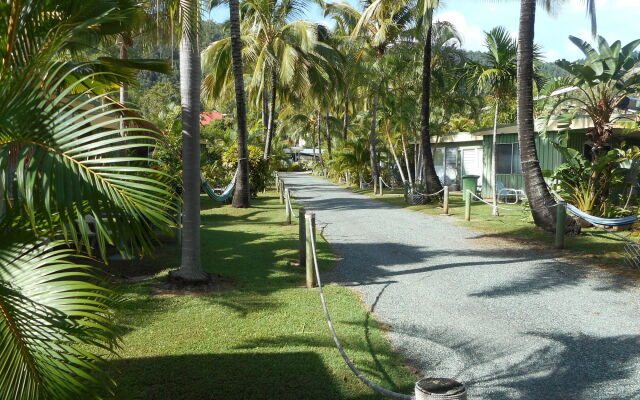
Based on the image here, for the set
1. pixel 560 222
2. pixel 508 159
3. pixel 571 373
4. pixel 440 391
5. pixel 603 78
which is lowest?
pixel 571 373

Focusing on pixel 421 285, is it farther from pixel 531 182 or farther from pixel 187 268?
pixel 531 182

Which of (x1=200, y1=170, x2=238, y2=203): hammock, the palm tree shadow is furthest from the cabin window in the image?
the palm tree shadow

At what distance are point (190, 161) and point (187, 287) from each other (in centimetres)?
174

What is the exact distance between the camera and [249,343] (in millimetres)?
5547

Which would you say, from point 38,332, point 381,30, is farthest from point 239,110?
point 38,332

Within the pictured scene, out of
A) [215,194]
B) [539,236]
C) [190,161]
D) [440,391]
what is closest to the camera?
[440,391]

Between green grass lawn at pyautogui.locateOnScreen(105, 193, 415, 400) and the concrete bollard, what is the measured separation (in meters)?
1.52

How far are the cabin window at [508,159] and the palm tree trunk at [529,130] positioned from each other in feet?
30.3

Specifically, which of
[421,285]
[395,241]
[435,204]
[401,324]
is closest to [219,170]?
[435,204]

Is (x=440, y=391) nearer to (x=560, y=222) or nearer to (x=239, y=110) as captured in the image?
(x=560, y=222)

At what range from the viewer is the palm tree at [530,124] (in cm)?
1202

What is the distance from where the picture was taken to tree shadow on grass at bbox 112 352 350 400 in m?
4.37

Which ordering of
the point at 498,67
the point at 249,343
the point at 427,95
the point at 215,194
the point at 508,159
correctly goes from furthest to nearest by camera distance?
the point at 508,159 → the point at 427,95 → the point at 215,194 → the point at 498,67 → the point at 249,343

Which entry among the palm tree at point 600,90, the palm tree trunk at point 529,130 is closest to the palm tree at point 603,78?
the palm tree at point 600,90
